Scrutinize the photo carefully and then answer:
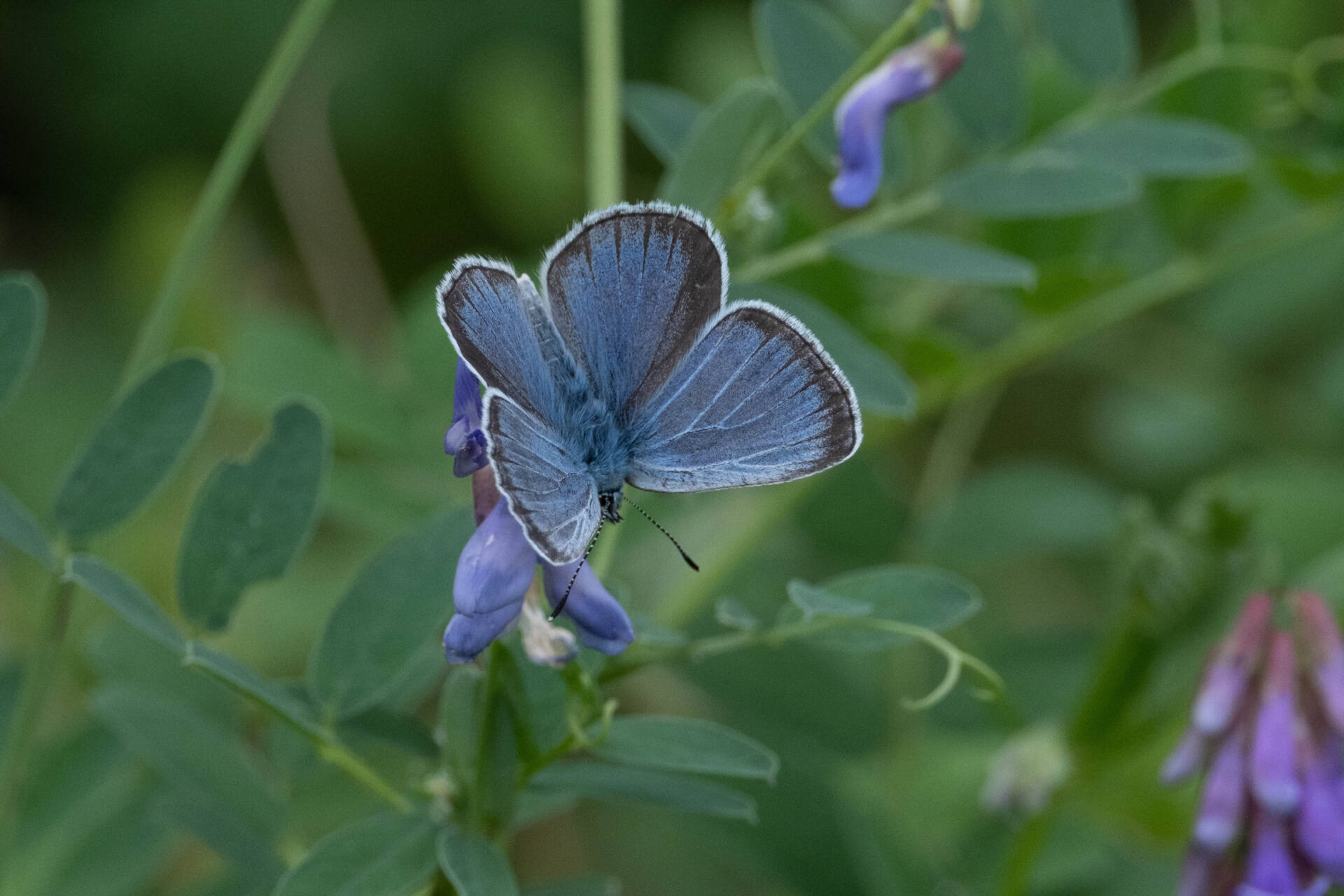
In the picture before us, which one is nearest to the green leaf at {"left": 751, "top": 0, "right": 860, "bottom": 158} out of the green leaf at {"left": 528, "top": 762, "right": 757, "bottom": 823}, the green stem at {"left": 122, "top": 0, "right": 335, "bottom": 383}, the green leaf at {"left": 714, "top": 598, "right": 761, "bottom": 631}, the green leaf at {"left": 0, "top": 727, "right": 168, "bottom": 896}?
the green stem at {"left": 122, "top": 0, "right": 335, "bottom": 383}

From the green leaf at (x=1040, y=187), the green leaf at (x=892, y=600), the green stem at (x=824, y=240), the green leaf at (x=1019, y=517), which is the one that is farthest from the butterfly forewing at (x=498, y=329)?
the green leaf at (x=1019, y=517)

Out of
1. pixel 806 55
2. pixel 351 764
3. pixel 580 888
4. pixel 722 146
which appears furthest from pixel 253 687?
pixel 806 55

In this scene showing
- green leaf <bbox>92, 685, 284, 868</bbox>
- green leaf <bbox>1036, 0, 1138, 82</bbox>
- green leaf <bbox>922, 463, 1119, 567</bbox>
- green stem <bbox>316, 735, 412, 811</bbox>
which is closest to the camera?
green stem <bbox>316, 735, 412, 811</bbox>

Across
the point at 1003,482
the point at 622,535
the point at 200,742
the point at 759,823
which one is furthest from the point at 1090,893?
the point at 200,742

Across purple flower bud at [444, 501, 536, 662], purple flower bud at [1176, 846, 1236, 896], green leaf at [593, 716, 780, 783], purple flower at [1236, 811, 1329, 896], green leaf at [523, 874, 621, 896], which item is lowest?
purple flower bud at [1176, 846, 1236, 896]

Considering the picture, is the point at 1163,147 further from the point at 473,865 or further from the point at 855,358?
the point at 473,865

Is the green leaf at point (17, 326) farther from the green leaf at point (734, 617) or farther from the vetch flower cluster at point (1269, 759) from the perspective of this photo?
the vetch flower cluster at point (1269, 759)

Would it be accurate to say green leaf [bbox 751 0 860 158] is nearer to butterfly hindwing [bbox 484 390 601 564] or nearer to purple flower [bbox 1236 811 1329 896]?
butterfly hindwing [bbox 484 390 601 564]

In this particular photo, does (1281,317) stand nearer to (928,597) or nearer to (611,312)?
(928,597)
